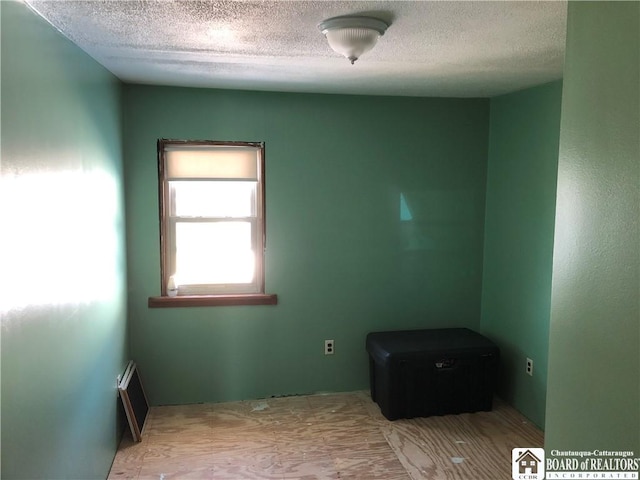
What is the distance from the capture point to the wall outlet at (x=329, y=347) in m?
3.94

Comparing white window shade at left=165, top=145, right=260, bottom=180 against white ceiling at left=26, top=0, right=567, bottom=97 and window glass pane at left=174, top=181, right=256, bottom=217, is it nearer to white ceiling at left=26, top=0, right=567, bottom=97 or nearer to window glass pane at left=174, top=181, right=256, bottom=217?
window glass pane at left=174, top=181, right=256, bottom=217

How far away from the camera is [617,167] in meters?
1.26

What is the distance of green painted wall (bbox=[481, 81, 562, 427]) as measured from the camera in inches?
131

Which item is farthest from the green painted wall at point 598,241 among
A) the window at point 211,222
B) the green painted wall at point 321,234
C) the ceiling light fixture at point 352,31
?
the window at point 211,222

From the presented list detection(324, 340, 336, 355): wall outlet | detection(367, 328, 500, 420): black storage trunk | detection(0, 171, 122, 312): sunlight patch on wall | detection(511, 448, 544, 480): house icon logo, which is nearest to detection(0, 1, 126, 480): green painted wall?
detection(0, 171, 122, 312): sunlight patch on wall

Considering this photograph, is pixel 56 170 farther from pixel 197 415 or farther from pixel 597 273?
pixel 197 415

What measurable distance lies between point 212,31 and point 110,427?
2.19m

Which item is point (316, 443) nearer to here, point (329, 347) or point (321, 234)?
point (329, 347)

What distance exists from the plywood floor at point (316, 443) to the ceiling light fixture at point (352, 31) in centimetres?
220

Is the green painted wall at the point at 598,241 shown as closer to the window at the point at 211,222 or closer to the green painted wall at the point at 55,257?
the green painted wall at the point at 55,257

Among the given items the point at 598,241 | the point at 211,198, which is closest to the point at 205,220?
the point at 211,198

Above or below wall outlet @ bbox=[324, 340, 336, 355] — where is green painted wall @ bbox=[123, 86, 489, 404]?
above

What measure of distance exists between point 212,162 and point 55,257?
178 centimetres

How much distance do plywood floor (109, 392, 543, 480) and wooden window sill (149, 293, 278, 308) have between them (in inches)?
28.9
